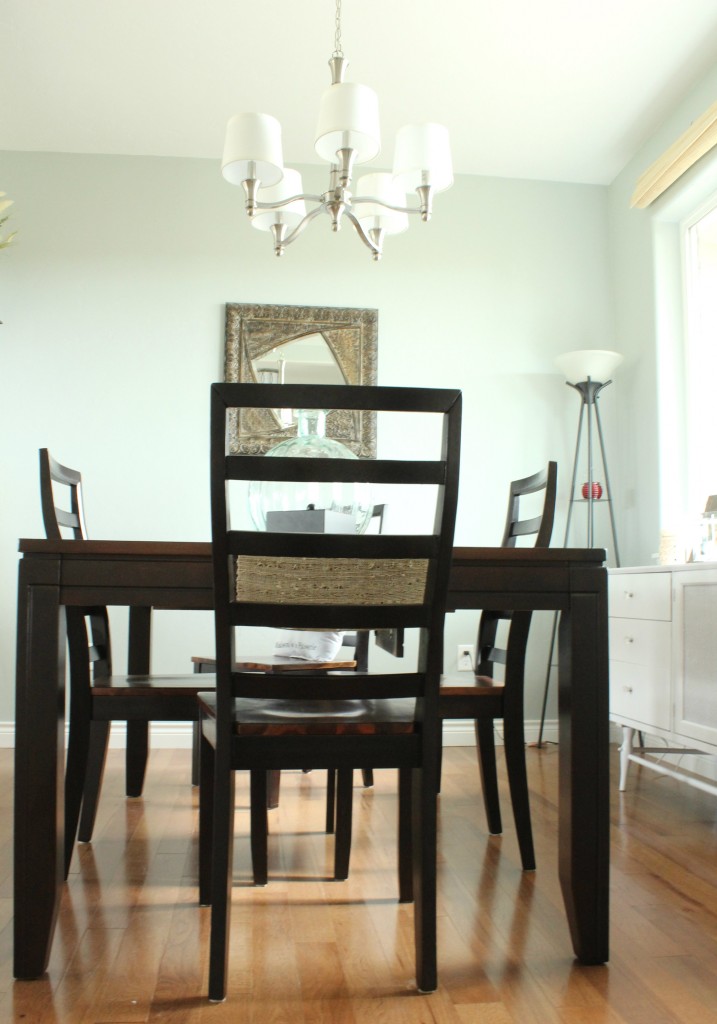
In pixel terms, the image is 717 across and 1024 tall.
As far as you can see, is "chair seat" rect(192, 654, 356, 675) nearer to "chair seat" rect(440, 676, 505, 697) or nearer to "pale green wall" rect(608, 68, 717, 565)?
"chair seat" rect(440, 676, 505, 697)

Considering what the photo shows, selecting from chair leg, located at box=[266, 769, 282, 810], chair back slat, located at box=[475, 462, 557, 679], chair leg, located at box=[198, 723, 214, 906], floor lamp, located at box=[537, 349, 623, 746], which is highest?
floor lamp, located at box=[537, 349, 623, 746]

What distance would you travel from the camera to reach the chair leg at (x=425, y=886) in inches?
55.7

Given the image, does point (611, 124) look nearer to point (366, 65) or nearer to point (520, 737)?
point (366, 65)

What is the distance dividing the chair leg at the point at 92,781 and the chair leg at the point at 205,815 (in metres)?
0.57

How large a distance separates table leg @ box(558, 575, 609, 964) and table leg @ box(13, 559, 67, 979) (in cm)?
87

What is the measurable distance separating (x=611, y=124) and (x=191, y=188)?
1806 mm

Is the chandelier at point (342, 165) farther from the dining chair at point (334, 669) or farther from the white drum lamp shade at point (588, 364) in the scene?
the white drum lamp shade at point (588, 364)

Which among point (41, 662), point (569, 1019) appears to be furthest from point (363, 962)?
point (41, 662)

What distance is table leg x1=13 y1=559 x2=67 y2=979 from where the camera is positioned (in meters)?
1.47

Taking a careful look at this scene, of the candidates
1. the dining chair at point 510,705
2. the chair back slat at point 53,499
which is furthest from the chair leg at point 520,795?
the chair back slat at point 53,499

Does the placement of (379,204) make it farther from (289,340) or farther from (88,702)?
(88,702)

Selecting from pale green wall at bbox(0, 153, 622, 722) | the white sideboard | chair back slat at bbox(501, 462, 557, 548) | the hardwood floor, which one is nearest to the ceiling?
pale green wall at bbox(0, 153, 622, 722)

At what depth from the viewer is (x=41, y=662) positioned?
58.6 inches

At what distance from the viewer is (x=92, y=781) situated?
234 cm
